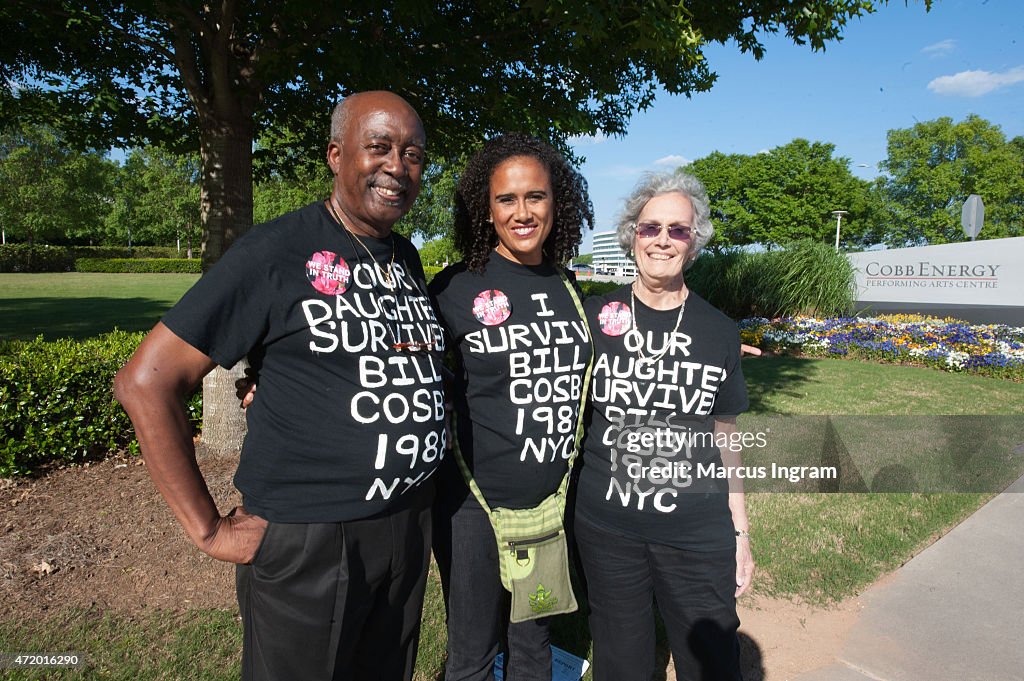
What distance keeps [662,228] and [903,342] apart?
11.7 m

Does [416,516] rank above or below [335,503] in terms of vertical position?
below

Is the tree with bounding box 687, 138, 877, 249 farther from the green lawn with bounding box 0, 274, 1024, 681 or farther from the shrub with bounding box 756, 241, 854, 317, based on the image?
the green lawn with bounding box 0, 274, 1024, 681

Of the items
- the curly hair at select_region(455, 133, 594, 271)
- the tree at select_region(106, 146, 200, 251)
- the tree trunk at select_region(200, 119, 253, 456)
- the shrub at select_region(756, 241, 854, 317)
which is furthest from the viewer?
the tree at select_region(106, 146, 200, 251)

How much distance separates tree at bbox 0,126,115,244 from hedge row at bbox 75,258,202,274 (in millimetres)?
3714

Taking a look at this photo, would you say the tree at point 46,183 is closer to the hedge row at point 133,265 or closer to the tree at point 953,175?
the hedge row at point 133,265

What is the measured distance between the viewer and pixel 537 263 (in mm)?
2291

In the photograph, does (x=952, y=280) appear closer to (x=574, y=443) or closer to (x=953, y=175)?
(x=574, y=443)

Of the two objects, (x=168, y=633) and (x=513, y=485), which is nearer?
(x=513, y=485)


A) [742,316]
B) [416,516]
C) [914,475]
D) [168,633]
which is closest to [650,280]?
[416,516]

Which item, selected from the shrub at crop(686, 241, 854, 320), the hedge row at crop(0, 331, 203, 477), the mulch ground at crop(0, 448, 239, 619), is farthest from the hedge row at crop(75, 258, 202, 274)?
the mulch ground at crop(0, 448, 239, 619)

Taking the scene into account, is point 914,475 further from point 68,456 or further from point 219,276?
point 68,456

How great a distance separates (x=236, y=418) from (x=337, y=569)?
13.2 feet

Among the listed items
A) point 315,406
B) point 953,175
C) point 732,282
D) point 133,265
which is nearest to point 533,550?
point 315,406

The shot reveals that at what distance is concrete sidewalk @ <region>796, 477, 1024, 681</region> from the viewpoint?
2.87 m
